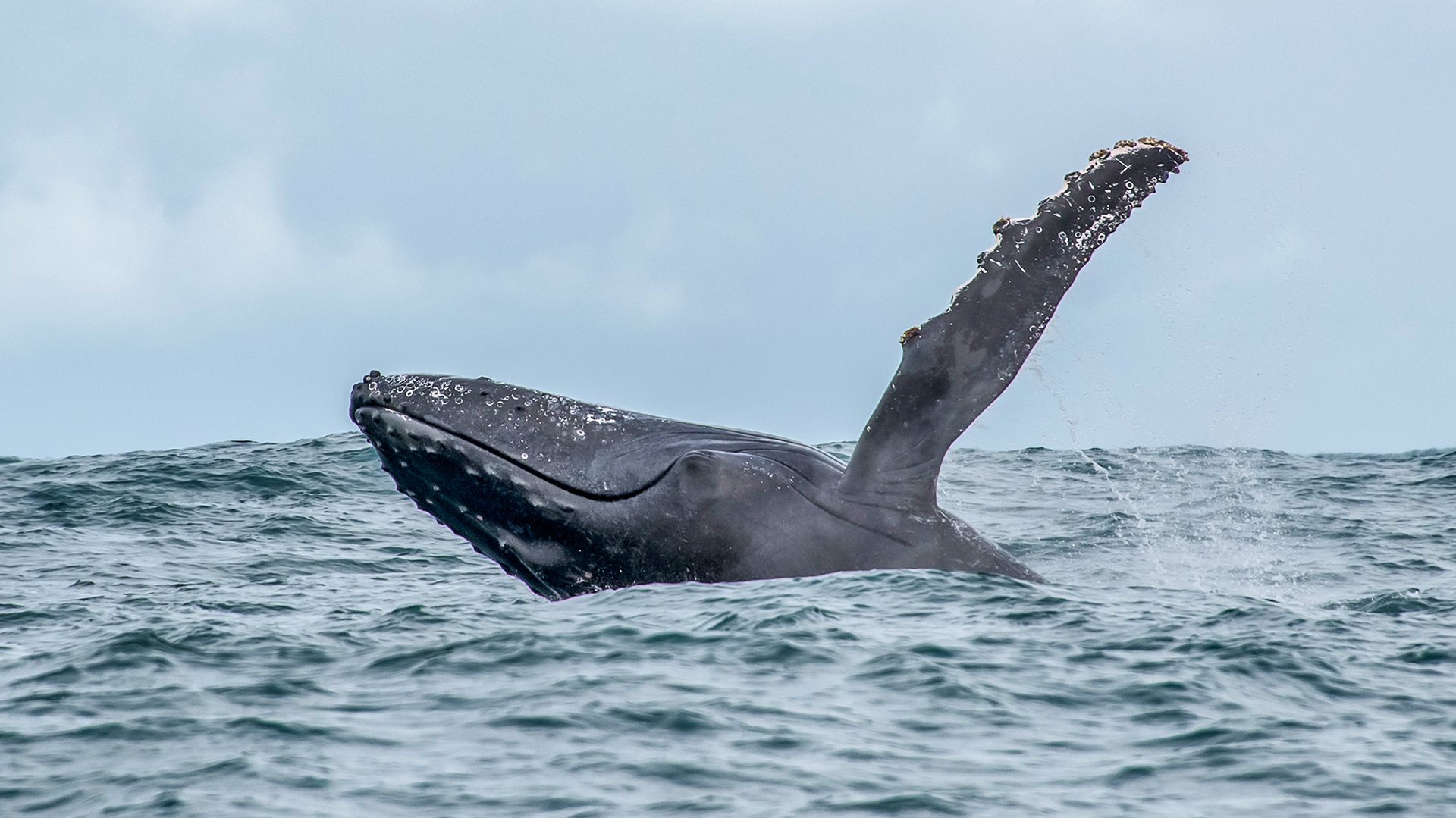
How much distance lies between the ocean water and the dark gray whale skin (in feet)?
1.25

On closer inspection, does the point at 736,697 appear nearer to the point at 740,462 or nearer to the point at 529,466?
the point at 740,462

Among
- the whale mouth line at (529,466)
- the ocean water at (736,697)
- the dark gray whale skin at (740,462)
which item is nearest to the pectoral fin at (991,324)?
the dark gray whale skin at (740,462)

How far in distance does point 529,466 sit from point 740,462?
199 cm

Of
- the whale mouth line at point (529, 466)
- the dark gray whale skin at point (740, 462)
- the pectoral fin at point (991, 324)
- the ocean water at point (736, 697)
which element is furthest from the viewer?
the whale mouth line at point (529, 466)

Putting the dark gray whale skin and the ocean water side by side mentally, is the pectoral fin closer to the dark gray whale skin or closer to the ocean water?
the dark gray whale skin

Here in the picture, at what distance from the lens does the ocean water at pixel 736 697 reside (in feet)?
30.0

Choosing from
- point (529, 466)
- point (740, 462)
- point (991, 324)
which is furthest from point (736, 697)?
point (991, 324)

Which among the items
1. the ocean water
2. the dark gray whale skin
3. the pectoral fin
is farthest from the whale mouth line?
the pectoral fin

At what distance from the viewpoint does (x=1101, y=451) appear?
147 ft

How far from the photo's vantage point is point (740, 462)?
13617 millimetres

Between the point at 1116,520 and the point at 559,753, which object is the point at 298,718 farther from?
the point at 1116,520

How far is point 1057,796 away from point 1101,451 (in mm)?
37075

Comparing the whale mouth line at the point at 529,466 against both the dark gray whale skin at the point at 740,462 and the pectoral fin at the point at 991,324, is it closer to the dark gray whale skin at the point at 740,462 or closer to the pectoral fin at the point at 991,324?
the dark gray whale skin at the point at 740,462

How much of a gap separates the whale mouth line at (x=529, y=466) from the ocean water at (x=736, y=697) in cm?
93
